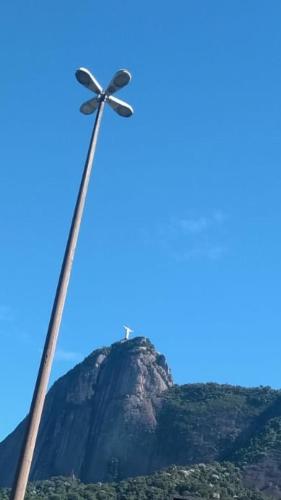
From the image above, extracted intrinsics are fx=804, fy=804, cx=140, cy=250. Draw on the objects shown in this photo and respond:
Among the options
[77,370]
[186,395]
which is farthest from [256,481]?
[77,370]

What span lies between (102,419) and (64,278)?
131861 millimetres

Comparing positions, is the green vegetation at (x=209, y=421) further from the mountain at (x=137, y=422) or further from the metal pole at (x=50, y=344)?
the metal pole at (x=50, y=344)

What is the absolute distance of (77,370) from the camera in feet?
499

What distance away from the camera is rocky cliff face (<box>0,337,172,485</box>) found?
132m

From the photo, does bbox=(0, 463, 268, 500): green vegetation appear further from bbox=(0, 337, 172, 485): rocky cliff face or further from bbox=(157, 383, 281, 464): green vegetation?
bbox=(0, 337, 172, 485): rocky cliff face

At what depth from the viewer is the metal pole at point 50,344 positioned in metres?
10.2

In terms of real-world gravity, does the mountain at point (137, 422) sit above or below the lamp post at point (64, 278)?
above

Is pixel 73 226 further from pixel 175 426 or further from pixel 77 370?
pixel 77 370

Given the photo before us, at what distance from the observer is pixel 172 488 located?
292 ft

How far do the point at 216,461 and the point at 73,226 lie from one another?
113125 mm

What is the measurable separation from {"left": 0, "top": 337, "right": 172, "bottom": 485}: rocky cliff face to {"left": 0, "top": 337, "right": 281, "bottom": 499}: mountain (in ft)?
0.56

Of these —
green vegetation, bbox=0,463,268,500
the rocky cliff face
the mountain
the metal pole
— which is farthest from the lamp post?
the rocky cliff face

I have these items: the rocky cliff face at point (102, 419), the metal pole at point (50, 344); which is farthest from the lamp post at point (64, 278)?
the rocky cliff face at point (102, 419)

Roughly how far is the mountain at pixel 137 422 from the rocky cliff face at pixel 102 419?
0.56 feet
